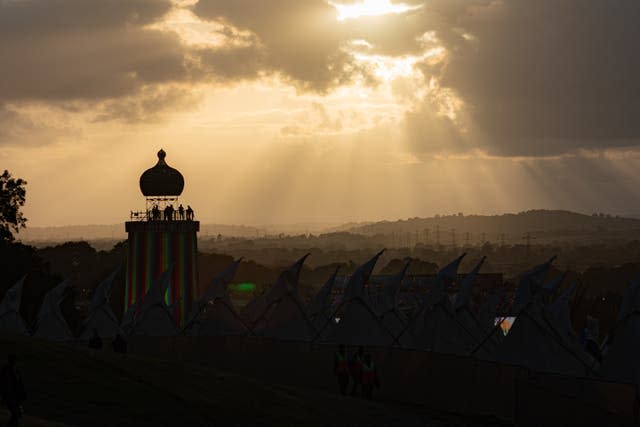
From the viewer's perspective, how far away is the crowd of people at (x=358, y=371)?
33.6 metres

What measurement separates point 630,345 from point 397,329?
17.2 metres

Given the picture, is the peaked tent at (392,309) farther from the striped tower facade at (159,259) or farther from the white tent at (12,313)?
the striped tower facade at (159,259)

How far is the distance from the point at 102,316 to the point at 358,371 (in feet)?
75.8

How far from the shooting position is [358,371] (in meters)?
33.9

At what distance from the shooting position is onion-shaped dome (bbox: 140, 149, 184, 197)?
68.1 metres

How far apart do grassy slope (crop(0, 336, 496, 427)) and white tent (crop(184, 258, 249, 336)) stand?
14915 mm

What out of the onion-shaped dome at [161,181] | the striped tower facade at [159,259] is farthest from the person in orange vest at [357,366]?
the onion-shaped dome at [161,181]

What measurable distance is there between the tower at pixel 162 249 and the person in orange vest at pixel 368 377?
34.1m

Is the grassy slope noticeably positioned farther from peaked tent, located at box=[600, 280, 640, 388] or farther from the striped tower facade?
the striped tower facade

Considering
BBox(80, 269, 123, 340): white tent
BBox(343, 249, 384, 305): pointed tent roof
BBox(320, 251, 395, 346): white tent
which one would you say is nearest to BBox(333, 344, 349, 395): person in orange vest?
BBox(320, 251, 395, 346): white tent

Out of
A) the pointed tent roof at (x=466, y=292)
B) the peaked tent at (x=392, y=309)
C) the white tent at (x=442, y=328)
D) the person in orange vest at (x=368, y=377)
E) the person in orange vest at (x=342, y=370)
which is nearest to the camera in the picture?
the person in orange vest at (x=368, y=377)

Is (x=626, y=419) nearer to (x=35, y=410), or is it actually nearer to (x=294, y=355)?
(x=35, y=410)

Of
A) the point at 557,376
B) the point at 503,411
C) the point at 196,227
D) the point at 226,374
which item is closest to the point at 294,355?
the point at 226,374

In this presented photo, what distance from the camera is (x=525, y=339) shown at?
35.9 m
